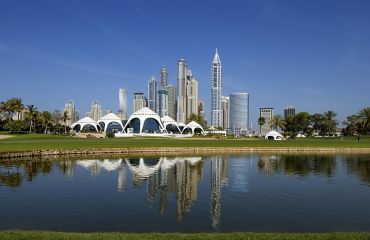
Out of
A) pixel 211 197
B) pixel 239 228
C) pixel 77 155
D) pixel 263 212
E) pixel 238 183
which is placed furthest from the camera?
pixel 77 155

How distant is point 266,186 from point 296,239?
1908 cm

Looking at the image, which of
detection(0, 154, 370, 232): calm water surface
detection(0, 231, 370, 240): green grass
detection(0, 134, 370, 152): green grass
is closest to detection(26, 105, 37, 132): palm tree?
detection(0, 134, 370, 152): green grass

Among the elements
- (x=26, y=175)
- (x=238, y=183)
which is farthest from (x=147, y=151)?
(x=238, y=183)

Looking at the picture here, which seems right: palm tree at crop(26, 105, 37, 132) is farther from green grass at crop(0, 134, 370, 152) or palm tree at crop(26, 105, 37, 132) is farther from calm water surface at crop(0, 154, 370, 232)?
calm water surface at crop(0, 154, 370, 232)

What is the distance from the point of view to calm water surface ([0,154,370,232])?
19844mm

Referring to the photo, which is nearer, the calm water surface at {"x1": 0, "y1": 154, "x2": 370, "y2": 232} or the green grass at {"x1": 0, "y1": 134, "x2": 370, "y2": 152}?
the calm water surface at {"x1": 0, "y1": 154, "x2": 370, "y2": 232}

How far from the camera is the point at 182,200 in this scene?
26266 millimetres

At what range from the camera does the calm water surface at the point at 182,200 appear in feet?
65.1

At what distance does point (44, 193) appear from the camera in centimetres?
2916

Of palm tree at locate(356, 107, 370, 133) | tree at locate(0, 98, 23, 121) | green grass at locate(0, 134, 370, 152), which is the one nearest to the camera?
green grass at locate(0, 134, 370, 152)

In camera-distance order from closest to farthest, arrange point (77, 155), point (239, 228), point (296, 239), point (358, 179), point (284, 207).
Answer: point (296, 239) → point (239, 228) → point (284, 207) → point (358, 179) → point (77, 155)

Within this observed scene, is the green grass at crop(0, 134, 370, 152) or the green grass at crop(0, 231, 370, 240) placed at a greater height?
the green grass at crop(0, 134, 370, 152)

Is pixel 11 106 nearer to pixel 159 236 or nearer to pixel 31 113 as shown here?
pixel 31 113

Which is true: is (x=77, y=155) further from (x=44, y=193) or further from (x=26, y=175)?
(x=44, y=193)
